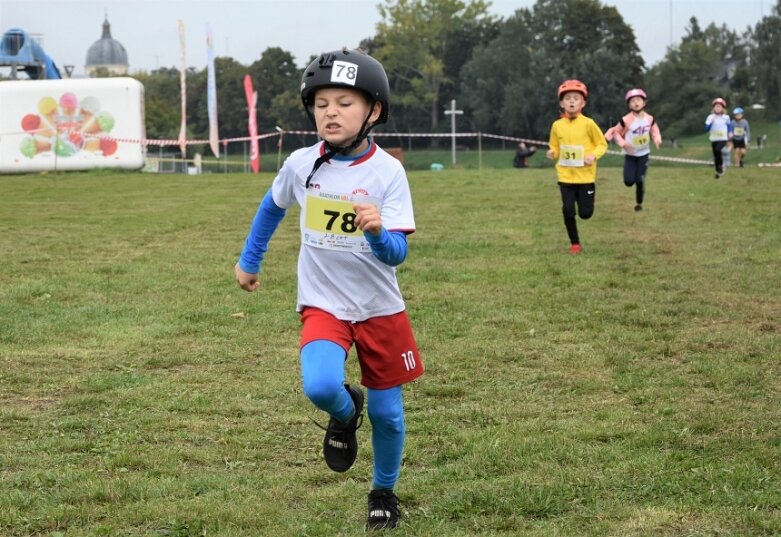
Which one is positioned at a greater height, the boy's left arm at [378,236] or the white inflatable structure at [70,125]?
the white inflatable structure at [70,125]

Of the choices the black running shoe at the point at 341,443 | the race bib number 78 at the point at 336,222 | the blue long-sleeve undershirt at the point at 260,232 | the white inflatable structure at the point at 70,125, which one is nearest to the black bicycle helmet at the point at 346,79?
the race bib number 78 at the point at 336,222

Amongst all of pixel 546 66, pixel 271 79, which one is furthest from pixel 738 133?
pixel 271 79

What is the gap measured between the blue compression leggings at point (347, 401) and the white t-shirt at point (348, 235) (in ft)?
0.78

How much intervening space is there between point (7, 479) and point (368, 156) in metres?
2.26

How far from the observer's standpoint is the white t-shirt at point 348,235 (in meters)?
4.66

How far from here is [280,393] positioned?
7055 mm

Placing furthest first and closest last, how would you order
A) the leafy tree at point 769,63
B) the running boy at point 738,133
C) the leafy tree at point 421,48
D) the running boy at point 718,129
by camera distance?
the leafy tree at point 421,48, the leafy tree at point 769,63, the running boy at point 738,133, the running boy at point 718,129

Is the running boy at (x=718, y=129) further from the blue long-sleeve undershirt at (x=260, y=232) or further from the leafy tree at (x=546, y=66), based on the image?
the leafy tree at (x=546, y=66)

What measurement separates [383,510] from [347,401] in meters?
0.48

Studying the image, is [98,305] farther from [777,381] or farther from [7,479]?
[777,381]

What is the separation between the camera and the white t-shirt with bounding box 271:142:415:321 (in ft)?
15.3

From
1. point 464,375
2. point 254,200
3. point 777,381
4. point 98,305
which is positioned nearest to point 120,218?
point 254,200

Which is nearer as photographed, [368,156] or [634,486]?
[368,156]

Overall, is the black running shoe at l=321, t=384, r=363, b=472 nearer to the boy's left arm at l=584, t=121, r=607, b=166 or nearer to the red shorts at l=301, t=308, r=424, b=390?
the red shorts at l=301, t=308, r=424, b=390
